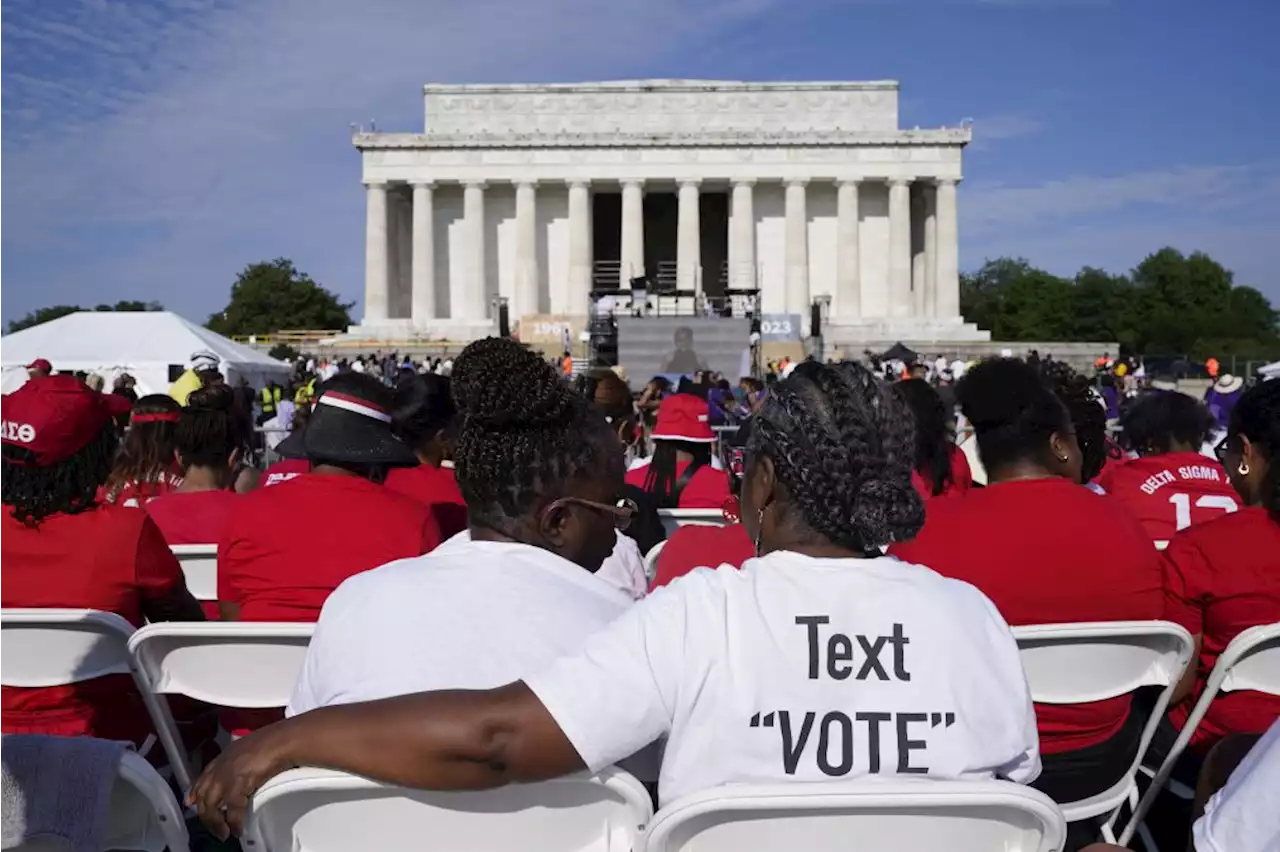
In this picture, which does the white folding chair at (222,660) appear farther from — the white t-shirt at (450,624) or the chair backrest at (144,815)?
the chair backrest at (144,815)

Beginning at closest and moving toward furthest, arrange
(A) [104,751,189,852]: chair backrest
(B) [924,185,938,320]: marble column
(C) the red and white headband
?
(A) [104,751,189,852]: chair backrest
(C) the red and white headband
(B) [924,185,938,320]: marble column

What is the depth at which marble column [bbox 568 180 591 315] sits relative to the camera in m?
61.8

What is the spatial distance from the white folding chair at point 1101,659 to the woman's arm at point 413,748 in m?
1.71

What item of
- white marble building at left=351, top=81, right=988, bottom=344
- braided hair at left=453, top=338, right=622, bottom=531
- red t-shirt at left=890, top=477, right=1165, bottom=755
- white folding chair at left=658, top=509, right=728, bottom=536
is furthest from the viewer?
white marble building at left=351, top=81, right=988, bottom=344

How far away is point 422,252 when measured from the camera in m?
62.8

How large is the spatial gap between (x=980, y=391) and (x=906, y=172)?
60842 millimetres

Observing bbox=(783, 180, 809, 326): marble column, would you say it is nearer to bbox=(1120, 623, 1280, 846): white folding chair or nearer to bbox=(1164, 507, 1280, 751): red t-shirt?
bbox=(1164, 507, 1280, 751): red t-shirt

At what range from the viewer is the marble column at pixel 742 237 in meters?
61.7

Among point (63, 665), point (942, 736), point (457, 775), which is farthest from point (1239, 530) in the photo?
point (63, 665)

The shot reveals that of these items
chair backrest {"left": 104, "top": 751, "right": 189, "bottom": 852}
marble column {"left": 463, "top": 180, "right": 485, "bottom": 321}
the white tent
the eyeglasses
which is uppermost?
marble column {"left": 463, "top": 180, "right": 485, "bottom": 321}

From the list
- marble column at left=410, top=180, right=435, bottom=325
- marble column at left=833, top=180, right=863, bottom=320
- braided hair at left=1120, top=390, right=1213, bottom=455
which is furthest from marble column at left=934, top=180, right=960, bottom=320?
braided hair at left=1120, top=390, right=1213, bottom=455

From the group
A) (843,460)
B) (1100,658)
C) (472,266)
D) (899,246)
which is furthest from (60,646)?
(899,246)

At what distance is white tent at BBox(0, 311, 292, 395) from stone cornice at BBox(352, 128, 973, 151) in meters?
39.4

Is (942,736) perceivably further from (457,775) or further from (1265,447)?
(1265,447)
